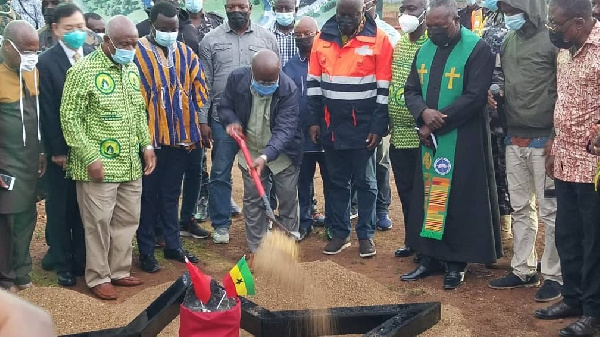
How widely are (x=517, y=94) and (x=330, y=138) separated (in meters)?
1.58

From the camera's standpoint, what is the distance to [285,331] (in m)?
4.09

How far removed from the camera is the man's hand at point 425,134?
5656mm

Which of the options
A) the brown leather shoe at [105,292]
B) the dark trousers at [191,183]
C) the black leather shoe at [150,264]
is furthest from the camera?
the dark trousers at [191,183]

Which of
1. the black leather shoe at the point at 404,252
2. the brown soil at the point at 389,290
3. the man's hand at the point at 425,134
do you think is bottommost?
the brown soil at the point at 389,290

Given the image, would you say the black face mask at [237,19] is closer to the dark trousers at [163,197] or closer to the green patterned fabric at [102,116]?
the dark trousers at [163,197]

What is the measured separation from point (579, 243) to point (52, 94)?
366 cm

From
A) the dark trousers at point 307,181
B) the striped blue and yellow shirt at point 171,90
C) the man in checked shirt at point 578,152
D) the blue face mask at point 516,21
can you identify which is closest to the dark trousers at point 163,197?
the striped blue and yellow shirt at point 171,90

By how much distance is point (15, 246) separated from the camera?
5.39 m

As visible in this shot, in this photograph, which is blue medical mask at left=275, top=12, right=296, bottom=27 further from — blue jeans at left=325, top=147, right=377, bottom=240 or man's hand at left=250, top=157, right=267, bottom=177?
man's hand at left=250, top=157, right=267, bottom=177

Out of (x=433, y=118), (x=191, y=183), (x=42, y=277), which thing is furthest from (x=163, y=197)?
(x=433, y=118)

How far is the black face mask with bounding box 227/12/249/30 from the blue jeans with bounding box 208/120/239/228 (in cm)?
87

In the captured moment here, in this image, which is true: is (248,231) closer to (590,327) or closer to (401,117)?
(401,117)

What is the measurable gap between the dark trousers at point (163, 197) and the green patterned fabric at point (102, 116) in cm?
56

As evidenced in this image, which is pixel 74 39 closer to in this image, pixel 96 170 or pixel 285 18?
pixel 96 170
